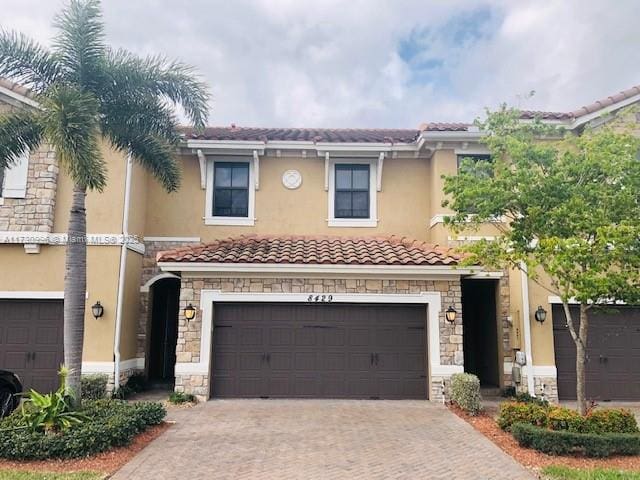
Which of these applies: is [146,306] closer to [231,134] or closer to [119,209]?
[119,209]

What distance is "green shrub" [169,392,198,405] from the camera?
37.8 ft

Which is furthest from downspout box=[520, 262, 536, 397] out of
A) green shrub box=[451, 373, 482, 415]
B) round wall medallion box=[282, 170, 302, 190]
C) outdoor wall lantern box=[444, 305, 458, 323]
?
round wall medallion box=[282, 170, 302, 190]

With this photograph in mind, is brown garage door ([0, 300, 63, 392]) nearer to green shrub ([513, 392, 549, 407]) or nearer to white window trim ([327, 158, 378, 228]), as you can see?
white window trim ([327, 158, 378, 228])

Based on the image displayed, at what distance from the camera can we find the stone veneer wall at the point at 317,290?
12.0m

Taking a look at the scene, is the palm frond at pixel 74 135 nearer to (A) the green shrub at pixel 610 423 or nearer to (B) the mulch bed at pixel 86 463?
(B) the mulch bed at pixel 86 463

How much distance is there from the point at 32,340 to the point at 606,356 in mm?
14996

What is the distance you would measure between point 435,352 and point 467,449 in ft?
13.2

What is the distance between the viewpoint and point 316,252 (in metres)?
12.7

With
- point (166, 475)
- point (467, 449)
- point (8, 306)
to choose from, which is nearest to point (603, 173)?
point (467, 449)

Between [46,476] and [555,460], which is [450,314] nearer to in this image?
[555,460]

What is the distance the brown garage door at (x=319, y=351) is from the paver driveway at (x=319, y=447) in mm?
1044

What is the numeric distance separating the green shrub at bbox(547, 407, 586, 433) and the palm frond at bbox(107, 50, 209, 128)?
876cm

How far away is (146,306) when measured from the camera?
14109mm

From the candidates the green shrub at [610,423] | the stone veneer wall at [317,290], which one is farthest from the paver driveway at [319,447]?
the green shrub at [610,423]
